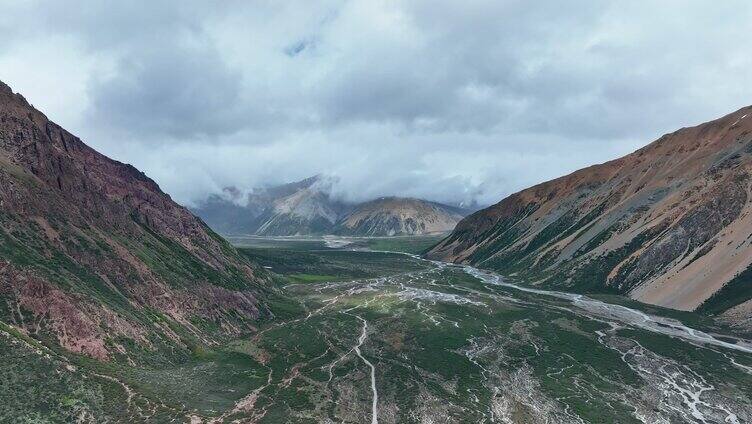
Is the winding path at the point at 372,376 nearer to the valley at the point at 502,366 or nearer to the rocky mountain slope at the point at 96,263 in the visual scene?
the valley at the point at 502,366

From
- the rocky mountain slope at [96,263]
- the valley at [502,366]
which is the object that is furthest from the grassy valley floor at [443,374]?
the rocky mountain slope at [96,263]

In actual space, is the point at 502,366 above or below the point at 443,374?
below

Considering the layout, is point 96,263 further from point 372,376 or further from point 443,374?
point 443,374

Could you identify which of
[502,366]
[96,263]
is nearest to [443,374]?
[502,366]

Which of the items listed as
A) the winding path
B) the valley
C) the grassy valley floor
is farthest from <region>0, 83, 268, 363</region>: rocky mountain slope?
the winding path

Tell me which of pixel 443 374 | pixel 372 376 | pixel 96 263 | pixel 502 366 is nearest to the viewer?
pixel 372 376

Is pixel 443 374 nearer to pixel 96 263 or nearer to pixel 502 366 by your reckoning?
pixel 502 366

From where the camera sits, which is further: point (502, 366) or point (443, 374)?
point (502, 366)

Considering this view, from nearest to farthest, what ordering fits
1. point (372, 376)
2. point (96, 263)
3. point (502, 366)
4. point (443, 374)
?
point (372, 376), point (443, 374), point (502, 366), point (96, 263)

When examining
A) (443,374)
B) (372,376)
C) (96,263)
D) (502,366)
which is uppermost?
(96,263)

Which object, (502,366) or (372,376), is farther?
(502,366)
